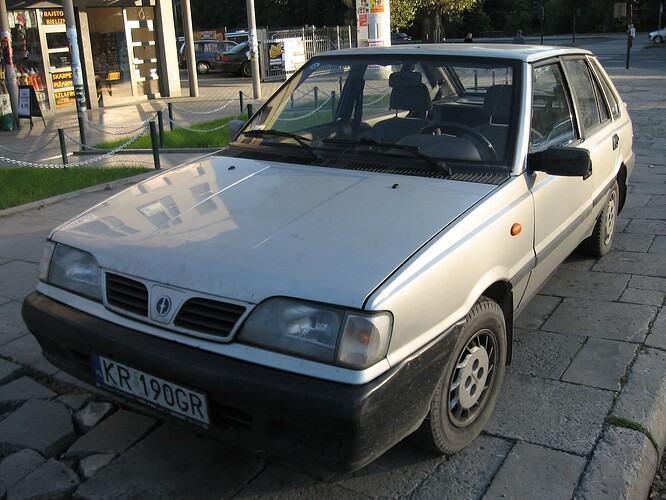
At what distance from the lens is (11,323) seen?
439 centimetres

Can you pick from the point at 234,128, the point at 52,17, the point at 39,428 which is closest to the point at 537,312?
the point at 234,128

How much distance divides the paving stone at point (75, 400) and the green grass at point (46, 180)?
4.48 m

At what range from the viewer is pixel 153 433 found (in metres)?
3.19

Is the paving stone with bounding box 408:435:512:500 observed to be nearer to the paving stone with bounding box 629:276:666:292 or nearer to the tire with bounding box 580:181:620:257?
the paving stone with bounding box 629:276:666:292

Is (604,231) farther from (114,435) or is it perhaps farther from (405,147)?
(114,435)

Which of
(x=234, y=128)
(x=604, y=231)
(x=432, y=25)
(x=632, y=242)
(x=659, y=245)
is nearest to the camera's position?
(x=234, y=128)

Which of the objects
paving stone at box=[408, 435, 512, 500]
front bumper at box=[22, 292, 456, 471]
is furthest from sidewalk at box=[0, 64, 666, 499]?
front bumper at box=[22, 292, 456, 471]

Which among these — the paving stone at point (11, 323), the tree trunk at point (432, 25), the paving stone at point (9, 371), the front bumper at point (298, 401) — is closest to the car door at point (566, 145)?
the front bumper at point (298, 401)

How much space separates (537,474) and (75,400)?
2.31 metres

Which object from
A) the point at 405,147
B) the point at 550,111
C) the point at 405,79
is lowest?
the point at 405,147

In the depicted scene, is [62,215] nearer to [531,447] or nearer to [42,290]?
[42,290]

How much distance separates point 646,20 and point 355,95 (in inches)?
2486

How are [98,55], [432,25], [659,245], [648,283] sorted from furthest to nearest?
[432,25] < [98,55] < [659,245] < [648,283]

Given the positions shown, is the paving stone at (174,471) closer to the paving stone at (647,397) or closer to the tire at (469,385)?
the tire at (469,385)
